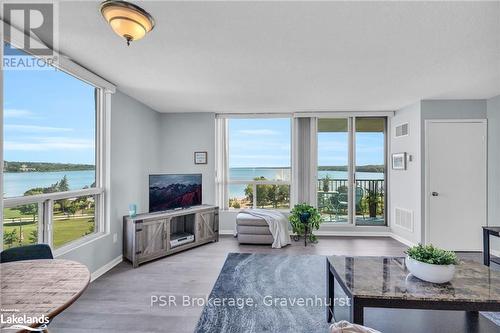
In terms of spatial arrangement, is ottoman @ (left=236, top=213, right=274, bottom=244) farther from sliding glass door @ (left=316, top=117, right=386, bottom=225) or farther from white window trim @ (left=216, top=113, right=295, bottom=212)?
sliding glass door @ (left=316, top=117, right=386, bottom=225)

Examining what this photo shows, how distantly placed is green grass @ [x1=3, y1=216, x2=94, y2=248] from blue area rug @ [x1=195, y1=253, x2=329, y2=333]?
68.8 inches

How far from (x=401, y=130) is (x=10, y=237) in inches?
224

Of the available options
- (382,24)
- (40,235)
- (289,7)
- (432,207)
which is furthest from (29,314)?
(432,207)

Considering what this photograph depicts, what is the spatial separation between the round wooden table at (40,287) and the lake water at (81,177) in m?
1.06

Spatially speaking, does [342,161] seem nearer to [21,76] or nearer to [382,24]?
[382,24]

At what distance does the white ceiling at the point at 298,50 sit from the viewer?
1.82 meters

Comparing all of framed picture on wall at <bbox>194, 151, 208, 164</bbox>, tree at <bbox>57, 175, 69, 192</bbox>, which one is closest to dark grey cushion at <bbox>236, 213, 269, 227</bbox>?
framed picture on wall at <bbox>194, 151, 208, 164</bbox>

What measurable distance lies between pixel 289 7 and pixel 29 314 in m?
2.19

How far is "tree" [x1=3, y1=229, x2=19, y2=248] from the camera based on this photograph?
215 cm

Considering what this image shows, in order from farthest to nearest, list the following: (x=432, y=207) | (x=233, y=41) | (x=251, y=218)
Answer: (x=251, y=218) < (x=432, y=207) < (x=233, y=41)

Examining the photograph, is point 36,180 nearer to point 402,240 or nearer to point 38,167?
point 38,167

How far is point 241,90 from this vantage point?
12.0 ft

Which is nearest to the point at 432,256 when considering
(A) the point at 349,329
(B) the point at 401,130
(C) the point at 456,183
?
(A) the point at 349,329

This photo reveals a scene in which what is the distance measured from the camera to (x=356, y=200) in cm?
519
